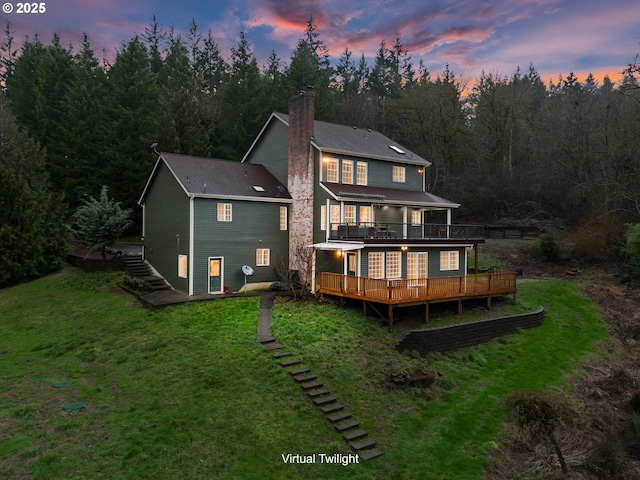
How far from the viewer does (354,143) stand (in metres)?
26.0

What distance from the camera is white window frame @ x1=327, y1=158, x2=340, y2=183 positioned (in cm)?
2350

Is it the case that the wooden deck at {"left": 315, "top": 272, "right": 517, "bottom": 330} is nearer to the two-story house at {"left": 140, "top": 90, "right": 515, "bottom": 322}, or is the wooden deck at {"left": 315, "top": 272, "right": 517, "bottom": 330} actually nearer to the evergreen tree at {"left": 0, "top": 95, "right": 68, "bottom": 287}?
the two-story house at {"left": 140, "top": 90, "right": 515, "bottom": 322}

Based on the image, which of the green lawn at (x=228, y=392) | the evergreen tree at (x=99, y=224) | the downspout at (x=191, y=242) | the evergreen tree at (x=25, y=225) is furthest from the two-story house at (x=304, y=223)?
the evergreen tree at (x=25, y=225)

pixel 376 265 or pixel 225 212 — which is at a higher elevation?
pixel 225 212

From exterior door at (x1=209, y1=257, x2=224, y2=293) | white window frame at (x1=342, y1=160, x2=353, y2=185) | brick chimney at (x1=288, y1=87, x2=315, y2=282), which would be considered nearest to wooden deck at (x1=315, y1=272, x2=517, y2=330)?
brick chimney at (x1=288, y1=87, x2=315, y2=282)

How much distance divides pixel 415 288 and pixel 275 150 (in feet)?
47.1

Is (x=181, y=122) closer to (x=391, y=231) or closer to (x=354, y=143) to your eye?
(x=354, y=143)

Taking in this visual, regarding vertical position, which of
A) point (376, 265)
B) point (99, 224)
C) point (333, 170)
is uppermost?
point (333, 170)

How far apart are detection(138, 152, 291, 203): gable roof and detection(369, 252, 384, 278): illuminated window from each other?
273 inches

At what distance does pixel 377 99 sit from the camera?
5431 cm

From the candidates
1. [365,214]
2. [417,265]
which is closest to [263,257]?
[365,214]

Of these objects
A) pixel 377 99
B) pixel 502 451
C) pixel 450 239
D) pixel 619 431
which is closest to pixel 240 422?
pixel 502 451

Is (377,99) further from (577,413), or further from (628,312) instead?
(577,413)

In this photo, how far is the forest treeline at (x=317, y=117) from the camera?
34719 millimetres
